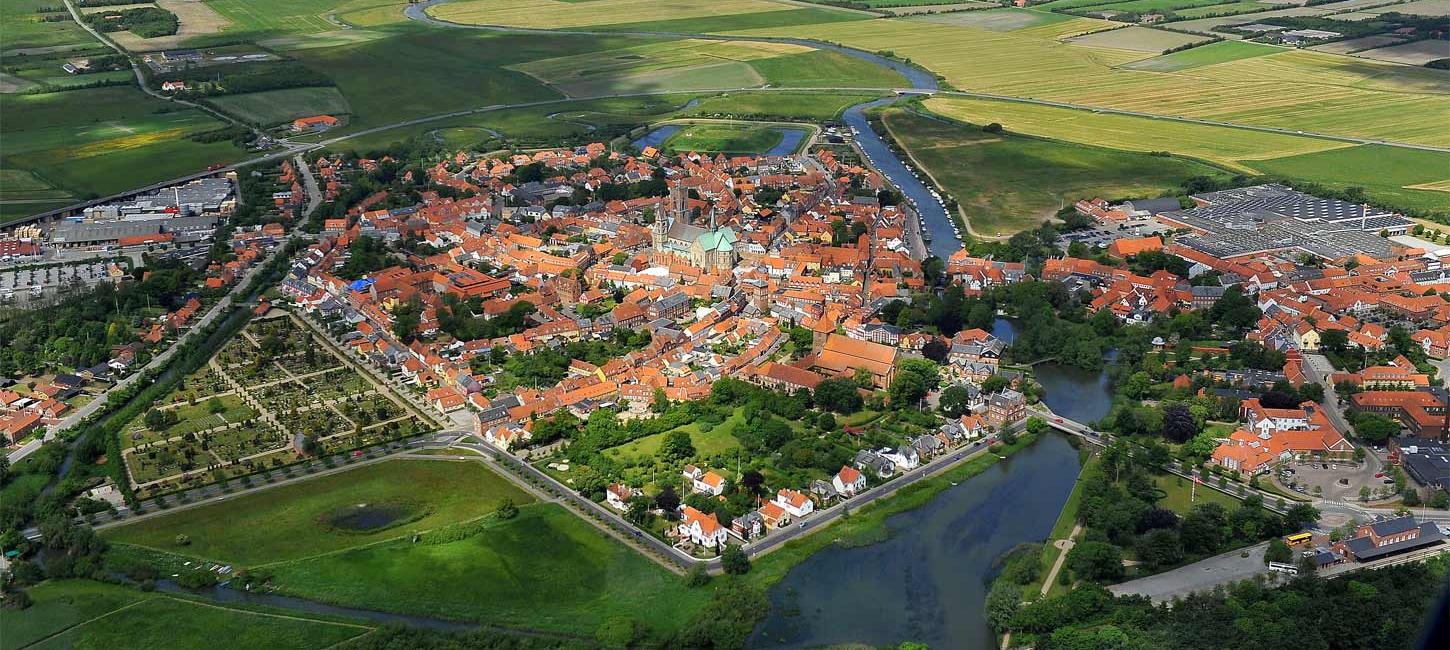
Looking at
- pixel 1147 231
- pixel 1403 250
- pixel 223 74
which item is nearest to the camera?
pixel 1403 250

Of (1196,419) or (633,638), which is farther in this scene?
(1196,419)

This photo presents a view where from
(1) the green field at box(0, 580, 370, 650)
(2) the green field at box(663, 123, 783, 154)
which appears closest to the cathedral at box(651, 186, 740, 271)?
(2) the green field at box(663, 123, 783, 154)

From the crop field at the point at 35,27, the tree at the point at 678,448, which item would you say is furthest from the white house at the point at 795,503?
the crop field at the point at 35,27

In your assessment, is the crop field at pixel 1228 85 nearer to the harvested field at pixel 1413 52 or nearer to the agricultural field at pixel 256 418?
the harvested field at pixel 1413 52

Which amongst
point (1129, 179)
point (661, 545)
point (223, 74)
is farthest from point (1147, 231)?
point (223, 74)

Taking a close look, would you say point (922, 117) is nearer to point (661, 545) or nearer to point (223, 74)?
point (223, 74)

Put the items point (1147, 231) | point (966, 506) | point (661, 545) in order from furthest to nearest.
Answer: point (1147, 231)
point (966, 506)
point (661, 545)
